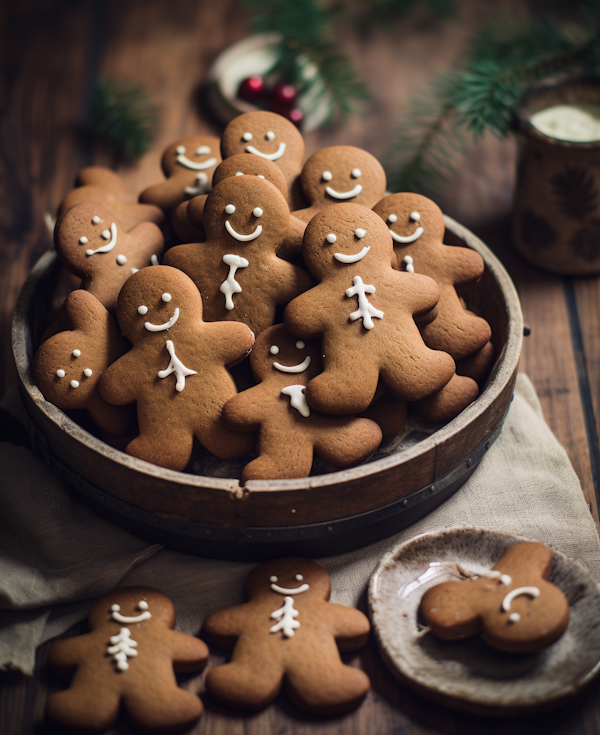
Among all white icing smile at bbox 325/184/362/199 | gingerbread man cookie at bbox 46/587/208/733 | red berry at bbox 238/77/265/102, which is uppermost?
white icing smile at bbox 325/184/362/199

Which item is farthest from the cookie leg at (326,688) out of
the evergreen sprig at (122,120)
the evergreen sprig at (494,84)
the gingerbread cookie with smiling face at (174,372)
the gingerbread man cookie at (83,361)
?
the evergreen sprig at (122,120)

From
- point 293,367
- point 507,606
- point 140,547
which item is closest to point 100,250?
point 293,367

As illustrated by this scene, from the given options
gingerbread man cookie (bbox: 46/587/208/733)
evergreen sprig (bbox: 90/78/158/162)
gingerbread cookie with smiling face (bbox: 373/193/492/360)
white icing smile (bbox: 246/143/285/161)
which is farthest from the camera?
evergreen sprig (bbox: 90/78/158/162)

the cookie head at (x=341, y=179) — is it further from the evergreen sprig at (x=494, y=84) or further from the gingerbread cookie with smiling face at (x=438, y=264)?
the evergreen sprig at (x=494, y=84)

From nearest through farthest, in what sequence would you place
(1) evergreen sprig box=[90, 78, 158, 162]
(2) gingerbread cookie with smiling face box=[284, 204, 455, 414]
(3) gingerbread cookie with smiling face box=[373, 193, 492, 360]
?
(2) gingerbread cookie with smiling face box=[284, 204, 455, 414] → (3) gingerbread cookie with smiling face box=[373, 193, 492, 360] → (1) evergreen sprig box=[90, 78, 158, 162]

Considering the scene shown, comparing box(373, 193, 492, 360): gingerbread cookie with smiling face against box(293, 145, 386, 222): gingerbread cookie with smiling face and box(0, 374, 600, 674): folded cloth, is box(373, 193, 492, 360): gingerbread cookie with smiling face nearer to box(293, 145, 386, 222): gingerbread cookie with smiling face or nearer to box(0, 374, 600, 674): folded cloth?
box(293, 145, 386, 222): gingerbread cookie with smiling face

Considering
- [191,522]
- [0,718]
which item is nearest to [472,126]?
[191,522]

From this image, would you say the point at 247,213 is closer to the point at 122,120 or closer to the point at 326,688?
the point at 326,688

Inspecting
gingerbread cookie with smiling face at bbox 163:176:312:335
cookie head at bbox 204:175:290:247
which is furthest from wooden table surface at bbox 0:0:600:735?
cookie head at bbox 204:175:290:247
